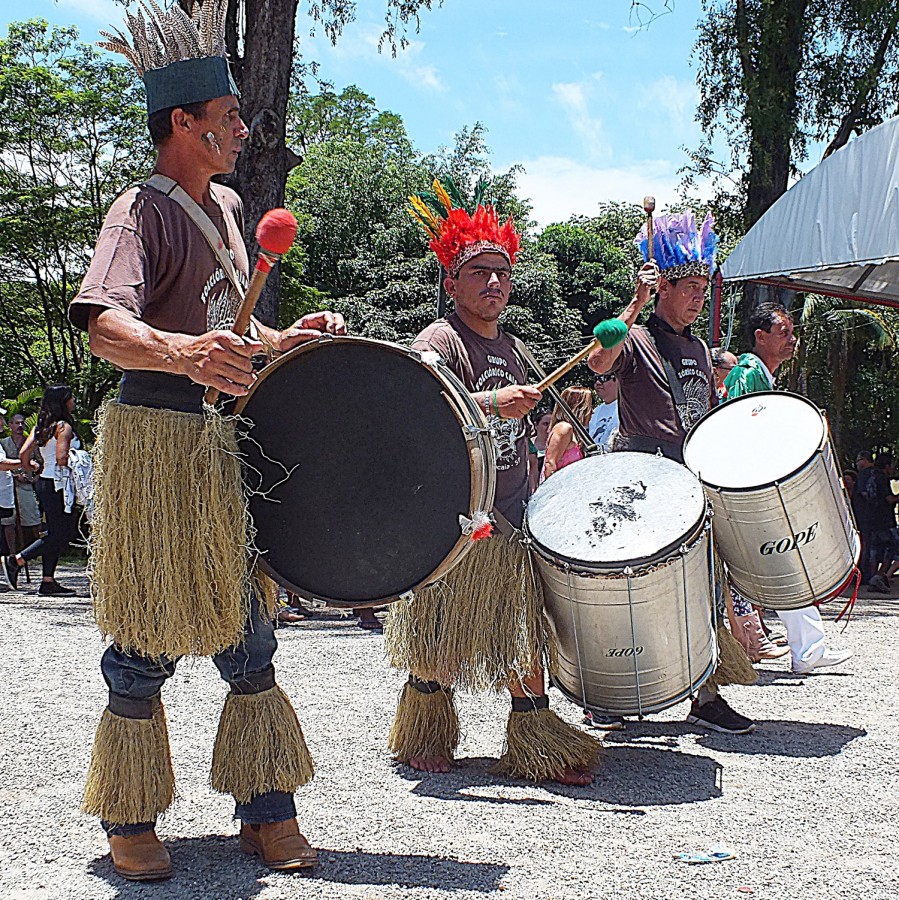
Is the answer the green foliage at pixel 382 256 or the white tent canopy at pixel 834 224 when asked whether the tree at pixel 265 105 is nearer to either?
the white tent canopy at pixel 834 224

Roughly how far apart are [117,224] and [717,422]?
2.65 metres

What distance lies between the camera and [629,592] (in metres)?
3.45

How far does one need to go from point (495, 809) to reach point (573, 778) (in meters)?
0.40

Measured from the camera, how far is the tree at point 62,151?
15.3 meters

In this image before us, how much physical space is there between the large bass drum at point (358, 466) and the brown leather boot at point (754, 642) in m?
3.62

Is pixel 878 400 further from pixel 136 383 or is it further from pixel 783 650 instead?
pixel 136 383

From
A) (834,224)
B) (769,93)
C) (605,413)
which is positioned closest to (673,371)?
(605,413)

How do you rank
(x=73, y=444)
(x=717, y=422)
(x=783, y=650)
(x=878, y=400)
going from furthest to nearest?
(x=878, y=400), (x=73, y=444), (x=783, y=650), (x=717, y=422)

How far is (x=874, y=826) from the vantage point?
332 centimetres

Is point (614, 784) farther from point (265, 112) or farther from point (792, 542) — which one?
point (265, 112)

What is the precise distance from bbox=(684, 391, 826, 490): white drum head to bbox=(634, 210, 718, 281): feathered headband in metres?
0.57

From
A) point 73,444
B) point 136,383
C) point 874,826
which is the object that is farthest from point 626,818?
point 73,444

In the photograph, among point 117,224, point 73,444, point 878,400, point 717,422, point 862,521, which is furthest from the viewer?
point 878,400

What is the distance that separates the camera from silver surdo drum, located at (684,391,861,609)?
4.08 metres
